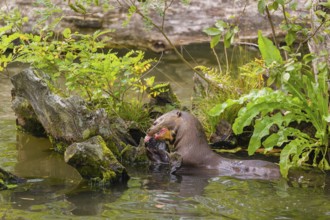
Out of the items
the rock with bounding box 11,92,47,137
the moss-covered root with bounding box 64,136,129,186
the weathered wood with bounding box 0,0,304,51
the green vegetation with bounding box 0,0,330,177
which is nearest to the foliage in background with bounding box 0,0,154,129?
the green vegetation with bounding box 0,0,330,177

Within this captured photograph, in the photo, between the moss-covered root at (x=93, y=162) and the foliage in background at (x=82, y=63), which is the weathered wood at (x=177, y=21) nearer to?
the foliage in background at (x=82, y=63)

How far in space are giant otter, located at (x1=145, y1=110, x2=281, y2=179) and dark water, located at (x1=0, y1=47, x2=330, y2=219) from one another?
0.72 feet

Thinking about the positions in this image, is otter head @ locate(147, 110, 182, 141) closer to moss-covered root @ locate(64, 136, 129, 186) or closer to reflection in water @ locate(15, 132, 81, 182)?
reflection in water @ locate(15, 132, 81, 182)

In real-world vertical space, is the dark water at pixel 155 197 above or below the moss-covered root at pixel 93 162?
below

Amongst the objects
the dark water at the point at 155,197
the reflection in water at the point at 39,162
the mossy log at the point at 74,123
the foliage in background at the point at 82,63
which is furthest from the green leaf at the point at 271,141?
the reflection in water at the point at 39,162

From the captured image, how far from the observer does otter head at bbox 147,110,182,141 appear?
763cm

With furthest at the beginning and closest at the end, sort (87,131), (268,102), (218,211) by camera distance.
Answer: (87,131) → (268,102) → (218,211)

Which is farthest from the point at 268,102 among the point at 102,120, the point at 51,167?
the point at 51,167

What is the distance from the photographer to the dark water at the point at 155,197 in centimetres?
550

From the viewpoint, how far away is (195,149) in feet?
24.2

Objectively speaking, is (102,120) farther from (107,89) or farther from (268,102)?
(268,102)

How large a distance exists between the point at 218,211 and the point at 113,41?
7.35m

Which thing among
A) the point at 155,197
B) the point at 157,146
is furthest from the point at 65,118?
the point at 155,197

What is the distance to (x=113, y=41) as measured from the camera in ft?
41.1
